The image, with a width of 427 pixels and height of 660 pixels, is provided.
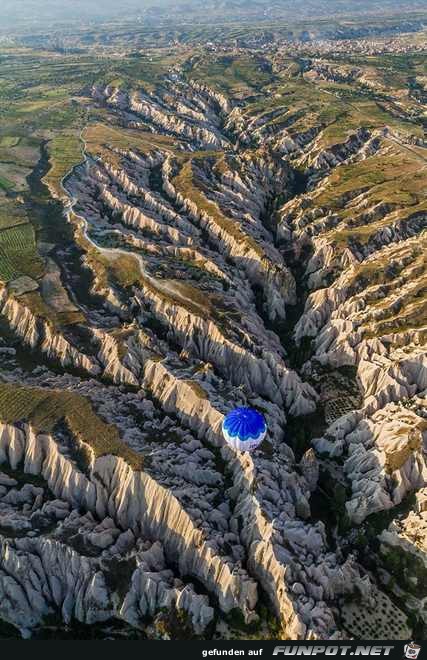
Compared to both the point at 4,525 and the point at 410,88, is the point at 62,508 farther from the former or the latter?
the point at 410,88

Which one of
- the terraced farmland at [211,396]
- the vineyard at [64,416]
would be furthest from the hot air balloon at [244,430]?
the vineyard at [64,416]

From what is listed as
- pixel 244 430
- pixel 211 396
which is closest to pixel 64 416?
pixel 211 396

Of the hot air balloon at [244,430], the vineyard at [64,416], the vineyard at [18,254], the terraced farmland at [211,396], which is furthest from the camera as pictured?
the vineyard at [18,254]

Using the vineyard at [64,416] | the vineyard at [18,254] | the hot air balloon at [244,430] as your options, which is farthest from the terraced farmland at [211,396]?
the hot air balloon at [244,430]

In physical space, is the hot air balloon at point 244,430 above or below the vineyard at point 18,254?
below

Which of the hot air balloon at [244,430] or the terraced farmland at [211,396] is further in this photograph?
the hot air balloon at [244,430]

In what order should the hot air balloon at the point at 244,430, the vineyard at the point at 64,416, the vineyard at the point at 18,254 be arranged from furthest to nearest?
the vineyard at the point at 18,254
the hot air balloon at the point at 244,430
the vineyard at the point at 64,416

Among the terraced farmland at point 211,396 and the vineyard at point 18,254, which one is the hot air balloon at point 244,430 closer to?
the terraced farmland at point 211,396

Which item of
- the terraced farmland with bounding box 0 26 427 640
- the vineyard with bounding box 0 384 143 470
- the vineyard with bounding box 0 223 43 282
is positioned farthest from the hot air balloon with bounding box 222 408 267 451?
the vineyard with bounding box 0 223 43 282

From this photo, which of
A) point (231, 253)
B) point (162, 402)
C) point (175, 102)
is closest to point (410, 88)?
point (175, 102)

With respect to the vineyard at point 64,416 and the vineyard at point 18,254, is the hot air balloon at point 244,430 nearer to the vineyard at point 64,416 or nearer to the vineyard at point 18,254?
the vineyard at point 64,416
